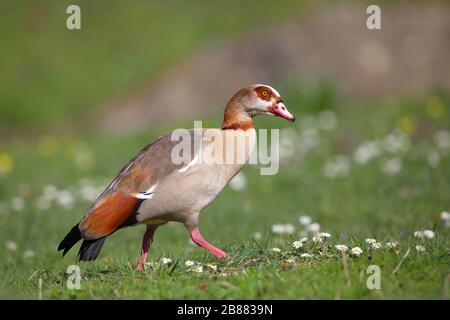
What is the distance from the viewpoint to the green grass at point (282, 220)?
4496 mm

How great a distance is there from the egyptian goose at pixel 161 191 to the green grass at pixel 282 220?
298 mm

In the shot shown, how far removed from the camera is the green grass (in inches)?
177

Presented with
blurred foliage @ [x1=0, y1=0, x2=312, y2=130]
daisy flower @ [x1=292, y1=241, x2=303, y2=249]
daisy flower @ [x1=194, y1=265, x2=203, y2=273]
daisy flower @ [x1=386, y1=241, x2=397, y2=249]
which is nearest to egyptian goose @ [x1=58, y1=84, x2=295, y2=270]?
daisy flower @ [x1=194, y1=265, x2=203, y2=273]

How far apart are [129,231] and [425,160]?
14.1 feet

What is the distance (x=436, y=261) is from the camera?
4664 mm

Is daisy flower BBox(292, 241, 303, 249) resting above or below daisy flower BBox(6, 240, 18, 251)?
above

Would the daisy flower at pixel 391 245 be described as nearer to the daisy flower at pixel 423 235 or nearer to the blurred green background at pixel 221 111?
the blurred green background at pixel 221 111

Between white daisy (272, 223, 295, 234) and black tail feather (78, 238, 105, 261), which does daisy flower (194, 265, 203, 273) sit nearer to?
black tail feather (78, 238, 105, 261)

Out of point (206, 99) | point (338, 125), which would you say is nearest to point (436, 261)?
point (338, 125)

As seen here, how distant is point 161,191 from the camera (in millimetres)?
5254

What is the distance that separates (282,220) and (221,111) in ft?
22.3

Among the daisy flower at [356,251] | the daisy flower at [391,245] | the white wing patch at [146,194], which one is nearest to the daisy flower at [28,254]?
the white wing patch at [146,194]

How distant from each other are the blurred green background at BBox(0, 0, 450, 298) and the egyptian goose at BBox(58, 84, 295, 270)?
1.37 ft

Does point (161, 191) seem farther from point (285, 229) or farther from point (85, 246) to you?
point (285, 229)
